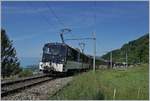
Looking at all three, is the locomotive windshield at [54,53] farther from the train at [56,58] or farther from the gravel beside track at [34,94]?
the gravel beside track at [34,94]

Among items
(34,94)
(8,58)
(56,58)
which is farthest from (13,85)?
(8,58)

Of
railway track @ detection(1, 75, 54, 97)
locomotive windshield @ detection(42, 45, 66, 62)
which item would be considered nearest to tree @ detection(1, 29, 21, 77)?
locomotive windshield @ detection(42, 45, 66, 62)

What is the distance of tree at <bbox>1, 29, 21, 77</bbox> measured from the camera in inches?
2141

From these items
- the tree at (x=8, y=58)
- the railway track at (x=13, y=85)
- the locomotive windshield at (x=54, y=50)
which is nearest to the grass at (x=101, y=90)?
the railway track at (x=13, y=85)

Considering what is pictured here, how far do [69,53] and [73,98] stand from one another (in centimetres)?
2076

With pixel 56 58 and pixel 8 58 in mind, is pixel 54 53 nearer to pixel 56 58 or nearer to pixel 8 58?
pixel 56 58

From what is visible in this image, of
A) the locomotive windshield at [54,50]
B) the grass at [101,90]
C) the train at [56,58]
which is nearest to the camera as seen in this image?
the grass at [101,90]

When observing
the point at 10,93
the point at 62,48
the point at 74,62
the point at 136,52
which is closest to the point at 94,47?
the point at 74,62

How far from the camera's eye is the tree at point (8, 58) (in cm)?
5438

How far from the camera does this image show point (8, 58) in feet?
196

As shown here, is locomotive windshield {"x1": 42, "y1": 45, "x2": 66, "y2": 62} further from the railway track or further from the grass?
the grass

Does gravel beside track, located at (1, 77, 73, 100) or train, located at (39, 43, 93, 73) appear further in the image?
train, located at (39, 43, 93, 73)

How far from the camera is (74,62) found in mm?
35344

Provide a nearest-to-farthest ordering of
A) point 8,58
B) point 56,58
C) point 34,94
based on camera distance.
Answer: point 34,94, point 56,58, point 8,58
